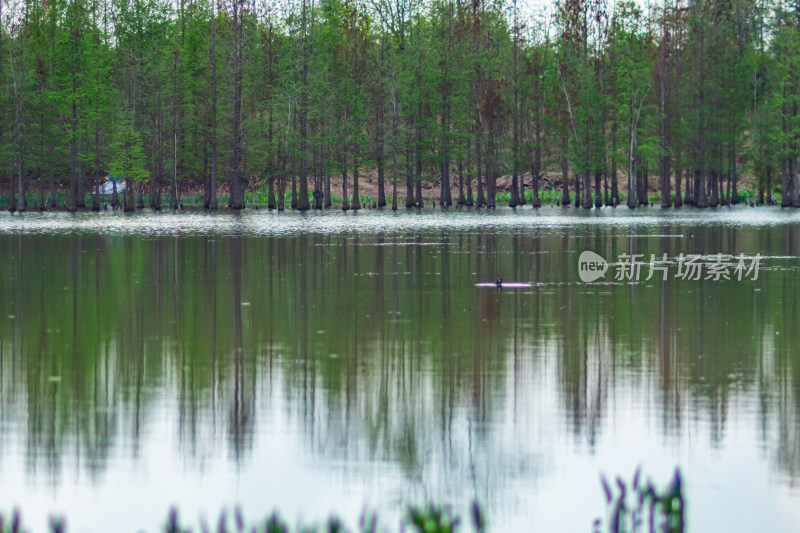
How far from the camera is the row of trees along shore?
104 meters

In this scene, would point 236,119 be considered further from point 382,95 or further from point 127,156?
point 382,95

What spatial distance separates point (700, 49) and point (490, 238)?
69696 millimetres

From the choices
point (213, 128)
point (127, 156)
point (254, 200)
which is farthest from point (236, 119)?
point (254, 200)

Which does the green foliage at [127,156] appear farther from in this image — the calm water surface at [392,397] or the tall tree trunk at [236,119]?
the calm water surface at [392,397]

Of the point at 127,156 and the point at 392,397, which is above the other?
the point at 127,156

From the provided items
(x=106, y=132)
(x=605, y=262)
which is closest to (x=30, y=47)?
(x=106, y=132)

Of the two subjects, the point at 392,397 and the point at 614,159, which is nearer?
the point at 392,397

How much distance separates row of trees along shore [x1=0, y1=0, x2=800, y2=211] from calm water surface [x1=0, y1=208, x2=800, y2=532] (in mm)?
75998

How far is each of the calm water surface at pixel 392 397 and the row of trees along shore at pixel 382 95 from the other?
76.0 meters

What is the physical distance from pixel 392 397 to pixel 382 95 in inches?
4028

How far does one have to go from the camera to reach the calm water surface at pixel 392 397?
33.6 feet

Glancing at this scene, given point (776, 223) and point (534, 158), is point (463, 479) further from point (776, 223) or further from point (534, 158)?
point (534, 158)

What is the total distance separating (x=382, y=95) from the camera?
115 meters

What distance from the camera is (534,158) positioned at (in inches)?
4776
